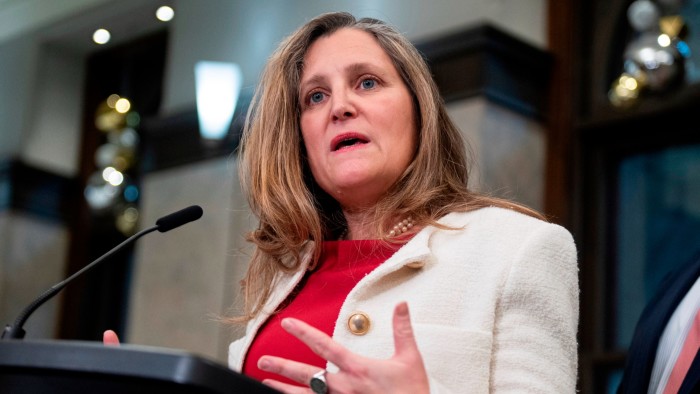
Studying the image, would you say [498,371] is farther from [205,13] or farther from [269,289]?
[205,13]

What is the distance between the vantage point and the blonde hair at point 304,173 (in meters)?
2.09

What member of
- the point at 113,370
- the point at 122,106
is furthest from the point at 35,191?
the point at 113,370

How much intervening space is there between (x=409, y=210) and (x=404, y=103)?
0.81ft

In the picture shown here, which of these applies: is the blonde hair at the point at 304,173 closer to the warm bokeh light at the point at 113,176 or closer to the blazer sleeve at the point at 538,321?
the blazer sleeve at the point at 538,321

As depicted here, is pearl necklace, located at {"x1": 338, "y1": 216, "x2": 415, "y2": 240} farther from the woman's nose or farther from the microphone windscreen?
the microphone windscreen

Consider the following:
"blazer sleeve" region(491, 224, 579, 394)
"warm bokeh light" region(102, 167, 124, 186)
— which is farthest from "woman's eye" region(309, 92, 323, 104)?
"warm bokeh light" region(102, 167, 124, 186)

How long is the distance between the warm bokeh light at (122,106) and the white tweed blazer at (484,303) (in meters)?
5.60

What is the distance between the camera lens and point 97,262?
6.58 feet

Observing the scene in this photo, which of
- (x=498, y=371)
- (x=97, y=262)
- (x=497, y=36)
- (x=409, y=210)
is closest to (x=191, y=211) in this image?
(x=97, y=262)

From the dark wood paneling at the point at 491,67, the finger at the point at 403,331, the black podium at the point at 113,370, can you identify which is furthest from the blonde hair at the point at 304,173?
the dark wood paneling at the point at 491,67

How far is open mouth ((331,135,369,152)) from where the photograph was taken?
6.93 ft

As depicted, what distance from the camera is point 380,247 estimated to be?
6.73 feet

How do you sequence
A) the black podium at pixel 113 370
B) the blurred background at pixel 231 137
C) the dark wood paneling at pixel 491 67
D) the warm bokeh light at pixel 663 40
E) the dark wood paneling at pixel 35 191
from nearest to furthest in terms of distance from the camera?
the black podium at pixel 113 370
the warm bokeh light at pixel 663 40
the blurred background at pixel 231 137
the dark wood paneling at pixel 491 67
the dark wood paneling at pixel 35 191

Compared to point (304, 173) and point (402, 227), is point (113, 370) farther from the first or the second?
point (304, 173)
